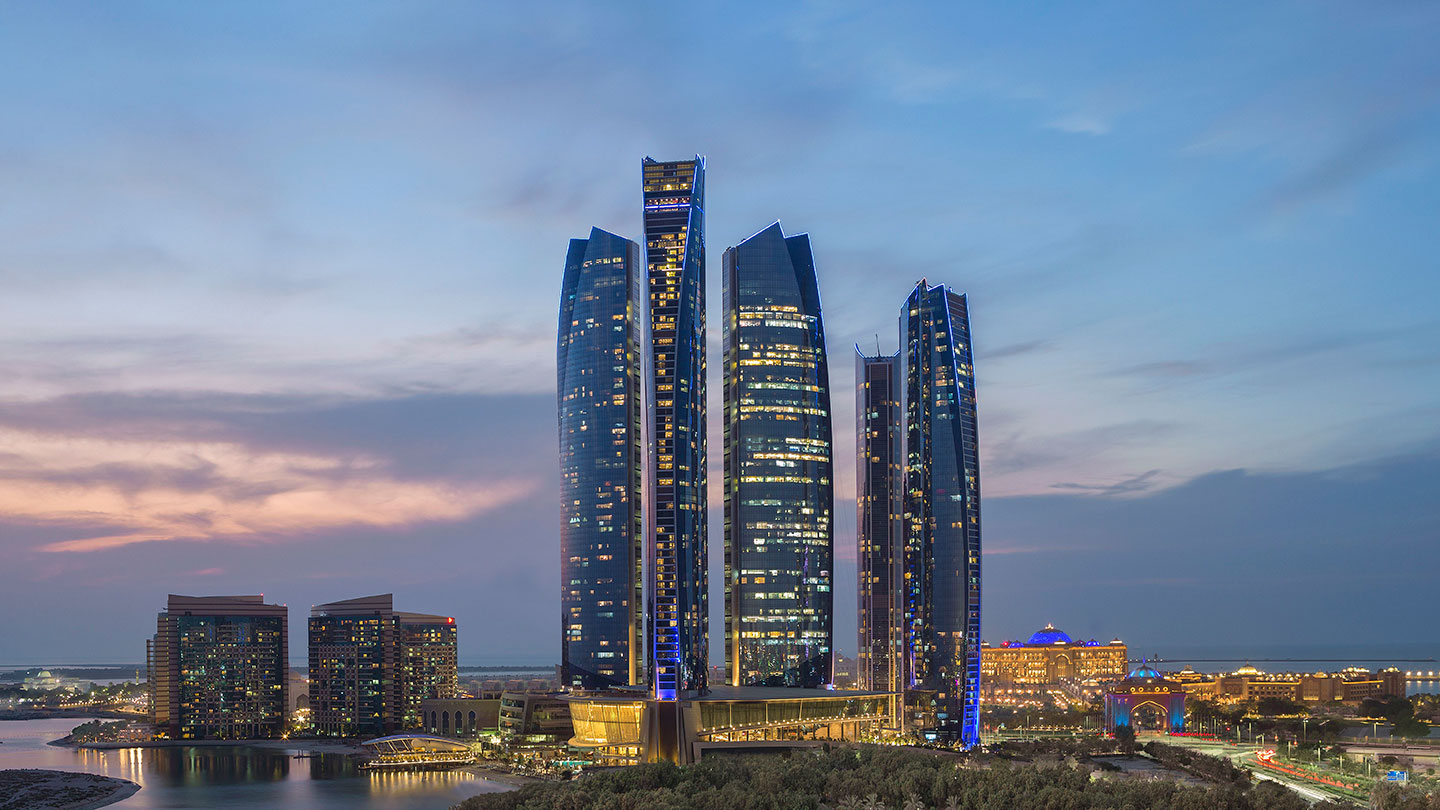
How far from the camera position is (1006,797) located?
249 ft

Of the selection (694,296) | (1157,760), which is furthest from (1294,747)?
(694,296)

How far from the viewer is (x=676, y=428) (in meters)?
175

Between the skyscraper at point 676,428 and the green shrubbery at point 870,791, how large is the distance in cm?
7439

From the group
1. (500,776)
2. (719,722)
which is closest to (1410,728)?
(719,722)

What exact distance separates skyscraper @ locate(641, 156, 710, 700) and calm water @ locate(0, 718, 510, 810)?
30.9 meters

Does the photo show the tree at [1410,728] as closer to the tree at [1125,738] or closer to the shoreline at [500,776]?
the tree at [1125,738]

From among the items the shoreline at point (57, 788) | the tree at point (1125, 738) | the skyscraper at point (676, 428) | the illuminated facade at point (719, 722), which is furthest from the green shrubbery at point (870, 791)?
the tree at point (1125, 738)

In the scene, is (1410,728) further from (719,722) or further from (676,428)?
(676,428)

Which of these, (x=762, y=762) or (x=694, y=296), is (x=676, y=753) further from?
(x=694, y=296)

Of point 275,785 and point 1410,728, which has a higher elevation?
point 1410,728

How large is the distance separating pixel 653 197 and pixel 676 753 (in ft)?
263

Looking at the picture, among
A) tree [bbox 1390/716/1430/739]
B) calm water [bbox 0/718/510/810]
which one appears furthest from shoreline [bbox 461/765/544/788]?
tree [bbox 1390/716/1430/739]

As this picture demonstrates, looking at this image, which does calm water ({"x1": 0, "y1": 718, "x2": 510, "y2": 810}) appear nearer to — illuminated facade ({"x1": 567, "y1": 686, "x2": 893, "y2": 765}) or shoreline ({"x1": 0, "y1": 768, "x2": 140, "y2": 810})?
shoreline ({"x1": 0, "y1": 768, "x2": 140, "y2": 810})

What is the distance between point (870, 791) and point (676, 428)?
9643 cm
